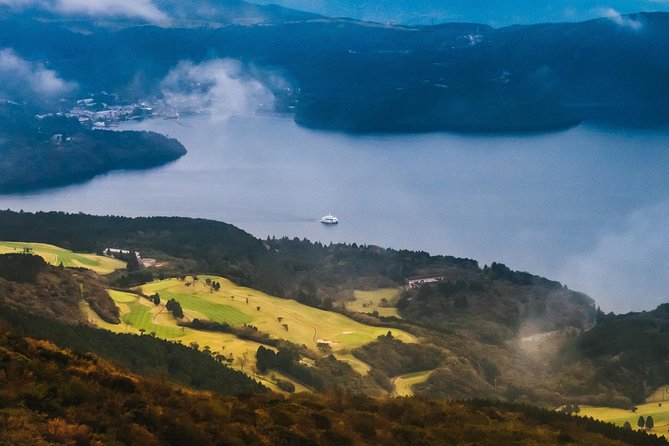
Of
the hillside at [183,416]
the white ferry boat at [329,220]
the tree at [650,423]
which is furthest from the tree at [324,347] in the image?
the white ferry boat at [329,220]

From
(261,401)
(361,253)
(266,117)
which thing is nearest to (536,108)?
(266,117)

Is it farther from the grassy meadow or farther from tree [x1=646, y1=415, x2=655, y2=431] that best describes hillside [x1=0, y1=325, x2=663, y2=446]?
the grassy meadow

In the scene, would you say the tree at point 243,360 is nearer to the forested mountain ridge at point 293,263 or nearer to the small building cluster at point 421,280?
the forested mountain ridge at point 293,263

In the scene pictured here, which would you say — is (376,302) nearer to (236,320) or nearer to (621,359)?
(236,320)

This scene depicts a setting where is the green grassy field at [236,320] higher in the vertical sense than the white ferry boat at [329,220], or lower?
lower

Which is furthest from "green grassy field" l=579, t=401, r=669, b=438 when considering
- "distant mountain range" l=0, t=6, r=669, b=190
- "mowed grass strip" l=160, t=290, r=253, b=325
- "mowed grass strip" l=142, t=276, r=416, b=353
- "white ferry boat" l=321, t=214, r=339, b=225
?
"distant mountain range" l=0, t=6, r=669, b=190
